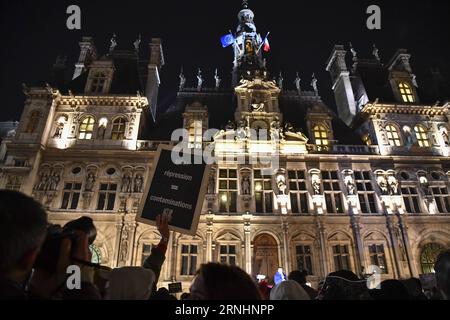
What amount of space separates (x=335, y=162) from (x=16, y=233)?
2103cm

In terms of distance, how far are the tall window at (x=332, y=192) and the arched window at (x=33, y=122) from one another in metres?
20.3

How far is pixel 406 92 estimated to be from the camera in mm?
25078

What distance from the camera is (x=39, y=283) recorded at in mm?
2299

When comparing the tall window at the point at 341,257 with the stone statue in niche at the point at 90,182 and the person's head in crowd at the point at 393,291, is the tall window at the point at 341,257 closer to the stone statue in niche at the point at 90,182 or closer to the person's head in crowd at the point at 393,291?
the person's head in crowd at the point at 393,291

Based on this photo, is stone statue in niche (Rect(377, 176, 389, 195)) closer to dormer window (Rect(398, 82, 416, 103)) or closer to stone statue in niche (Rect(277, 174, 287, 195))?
stone statue in niche (Rect(277, 174, 287, 195))

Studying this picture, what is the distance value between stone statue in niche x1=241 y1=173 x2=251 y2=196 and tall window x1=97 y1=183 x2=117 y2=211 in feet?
27.1

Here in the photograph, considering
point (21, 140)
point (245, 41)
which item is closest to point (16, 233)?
point (21, 140)

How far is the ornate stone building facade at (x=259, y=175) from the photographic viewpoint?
17984mm

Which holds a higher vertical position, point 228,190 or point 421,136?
point 421,136

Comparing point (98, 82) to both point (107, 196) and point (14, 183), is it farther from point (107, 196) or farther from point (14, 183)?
point (107, 196)

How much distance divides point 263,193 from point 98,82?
15343 millimetres

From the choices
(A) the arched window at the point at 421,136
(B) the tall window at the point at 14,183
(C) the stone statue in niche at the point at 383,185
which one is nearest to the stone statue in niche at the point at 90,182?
(B) the tall window at the point at 14,183

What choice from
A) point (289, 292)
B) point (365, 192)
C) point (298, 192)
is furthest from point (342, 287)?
point (365, 192)
